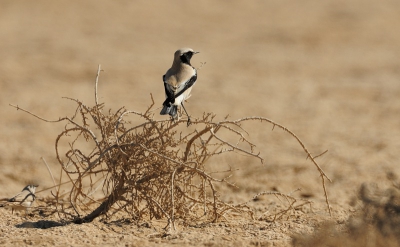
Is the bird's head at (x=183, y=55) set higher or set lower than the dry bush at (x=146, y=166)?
higher

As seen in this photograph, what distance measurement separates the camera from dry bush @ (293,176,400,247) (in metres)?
4.48

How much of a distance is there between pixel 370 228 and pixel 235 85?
30.0 ft

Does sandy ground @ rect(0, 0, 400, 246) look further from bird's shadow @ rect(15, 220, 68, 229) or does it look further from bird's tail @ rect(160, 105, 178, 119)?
bird's tail @ rect(160, 105, 178, 119)

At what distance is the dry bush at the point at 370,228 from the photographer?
4.48m

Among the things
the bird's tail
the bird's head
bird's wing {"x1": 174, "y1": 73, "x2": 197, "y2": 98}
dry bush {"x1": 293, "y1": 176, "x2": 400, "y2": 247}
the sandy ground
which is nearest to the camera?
dry bush {"x1": 293, "y1": 176, "x2": 400, "y2": 247}

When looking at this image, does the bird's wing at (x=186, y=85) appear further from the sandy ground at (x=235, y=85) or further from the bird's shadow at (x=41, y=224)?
the bird's shadow at (x=41, y=224)

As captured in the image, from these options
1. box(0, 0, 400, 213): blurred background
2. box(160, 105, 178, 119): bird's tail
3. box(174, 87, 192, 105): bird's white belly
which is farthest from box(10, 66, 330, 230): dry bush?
box(0, 0, 400, 213): blurred background

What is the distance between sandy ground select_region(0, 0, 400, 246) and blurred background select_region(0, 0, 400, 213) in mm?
30

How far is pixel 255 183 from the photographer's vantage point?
799cm

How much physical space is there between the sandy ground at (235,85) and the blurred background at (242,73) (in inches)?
1.2

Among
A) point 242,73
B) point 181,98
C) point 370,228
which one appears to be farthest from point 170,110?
point 242,73

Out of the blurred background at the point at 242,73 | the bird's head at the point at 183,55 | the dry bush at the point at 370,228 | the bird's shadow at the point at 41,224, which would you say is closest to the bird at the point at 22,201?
the bird's shadow at the point at 41,224

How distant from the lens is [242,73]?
47.8 feet

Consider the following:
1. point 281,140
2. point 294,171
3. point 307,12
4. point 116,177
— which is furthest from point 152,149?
point 307,12
